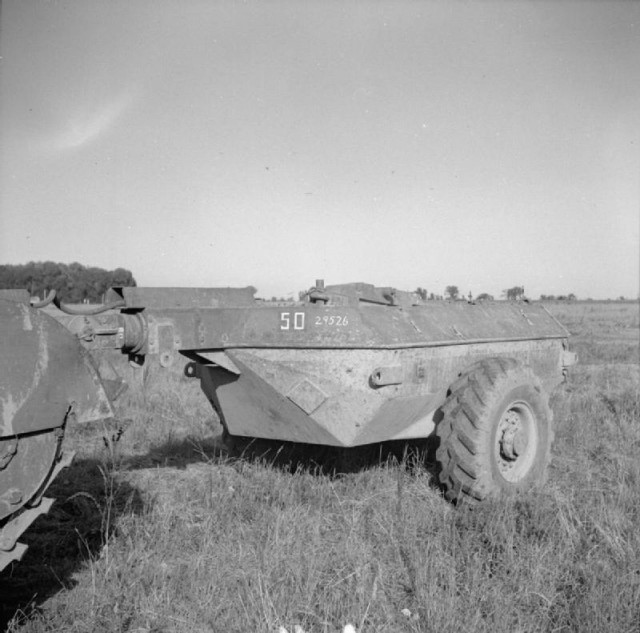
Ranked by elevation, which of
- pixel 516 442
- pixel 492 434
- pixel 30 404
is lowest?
pixel 516 442

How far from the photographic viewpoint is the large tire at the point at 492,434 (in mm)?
4383

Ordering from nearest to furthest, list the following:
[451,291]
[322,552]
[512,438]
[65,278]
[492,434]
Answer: [322,552]
[492,434]
[512,438]
[451,291]
[65,278]

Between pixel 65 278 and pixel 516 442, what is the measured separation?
24.6 meters

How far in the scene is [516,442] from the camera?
479 cm

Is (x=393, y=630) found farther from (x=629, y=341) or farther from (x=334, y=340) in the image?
(x=629, y=341)

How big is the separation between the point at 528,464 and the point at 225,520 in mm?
2325

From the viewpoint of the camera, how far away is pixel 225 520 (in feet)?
14.0

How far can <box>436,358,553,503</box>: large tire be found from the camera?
14.4 ft

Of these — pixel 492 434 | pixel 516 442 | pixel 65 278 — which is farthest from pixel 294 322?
pixel 65 278

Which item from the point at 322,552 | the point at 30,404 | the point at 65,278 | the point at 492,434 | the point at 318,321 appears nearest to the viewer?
the point at 30,404

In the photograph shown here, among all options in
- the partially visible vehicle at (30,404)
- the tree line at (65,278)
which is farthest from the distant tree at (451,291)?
the tree line at (65,278)

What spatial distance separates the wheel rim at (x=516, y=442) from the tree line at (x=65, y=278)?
19.9 meters

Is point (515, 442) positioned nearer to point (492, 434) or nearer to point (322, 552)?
point (492, 434)

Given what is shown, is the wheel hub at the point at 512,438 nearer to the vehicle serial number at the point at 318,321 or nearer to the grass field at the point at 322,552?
the grass field at the point at 322,552
